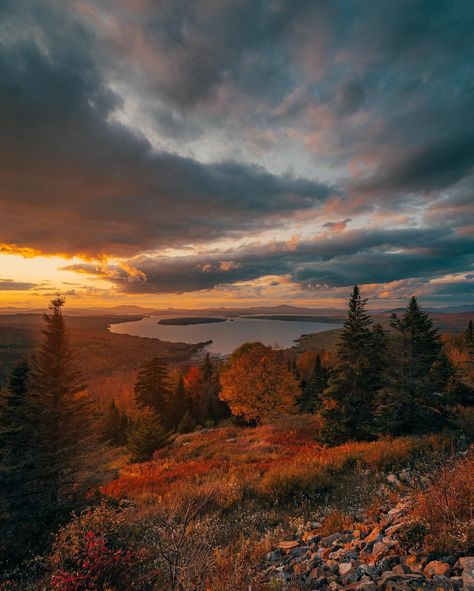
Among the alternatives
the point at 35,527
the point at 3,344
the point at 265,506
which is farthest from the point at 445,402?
the point at 3,344

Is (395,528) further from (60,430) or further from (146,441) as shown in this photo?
(146,441)

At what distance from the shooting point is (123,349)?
192375 mm

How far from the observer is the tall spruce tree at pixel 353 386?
16.2 meters

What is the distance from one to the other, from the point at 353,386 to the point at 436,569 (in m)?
13.1

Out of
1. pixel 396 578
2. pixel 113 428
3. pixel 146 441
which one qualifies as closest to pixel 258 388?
pixel 146 441

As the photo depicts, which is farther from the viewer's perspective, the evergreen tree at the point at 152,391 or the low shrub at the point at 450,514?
the evergreen tree at the point at 152,391

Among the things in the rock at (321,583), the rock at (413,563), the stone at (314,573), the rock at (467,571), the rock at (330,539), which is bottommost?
the rock at (330,539)

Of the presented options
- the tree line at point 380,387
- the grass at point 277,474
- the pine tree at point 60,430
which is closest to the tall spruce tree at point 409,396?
the tree line at point 380,387

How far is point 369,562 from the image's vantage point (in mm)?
4891

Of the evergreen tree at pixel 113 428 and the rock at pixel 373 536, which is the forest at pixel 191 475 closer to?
the rock at pixel 373 536

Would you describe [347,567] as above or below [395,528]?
below

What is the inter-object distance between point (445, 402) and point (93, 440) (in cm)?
1658

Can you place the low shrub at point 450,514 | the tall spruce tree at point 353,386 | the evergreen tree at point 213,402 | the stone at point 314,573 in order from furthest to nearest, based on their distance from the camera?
the evergreen tree at point 213,402, the tall spruce tree at point 353,386, the stone at point 314,573, the low shrub at point 450,514

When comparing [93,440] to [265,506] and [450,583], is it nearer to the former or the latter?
[265,506]
